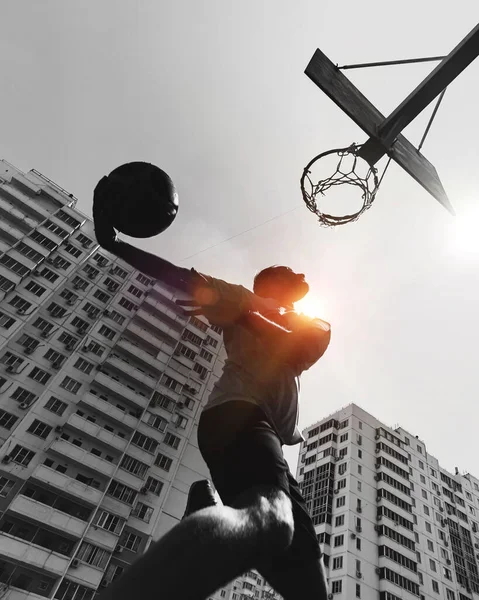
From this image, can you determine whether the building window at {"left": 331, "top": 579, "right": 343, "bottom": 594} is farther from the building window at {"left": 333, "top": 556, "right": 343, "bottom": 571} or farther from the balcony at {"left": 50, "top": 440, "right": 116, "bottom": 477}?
the balcony at {"left": 50, "top": 440, "right": 116, "bottom": 477}

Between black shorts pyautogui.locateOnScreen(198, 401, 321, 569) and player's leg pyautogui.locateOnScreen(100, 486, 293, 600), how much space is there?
24 cm

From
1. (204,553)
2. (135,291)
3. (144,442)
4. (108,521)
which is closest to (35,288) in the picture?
(135,291)

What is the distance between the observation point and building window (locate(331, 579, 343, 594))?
3812 cm

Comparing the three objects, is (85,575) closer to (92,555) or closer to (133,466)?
(92,555)

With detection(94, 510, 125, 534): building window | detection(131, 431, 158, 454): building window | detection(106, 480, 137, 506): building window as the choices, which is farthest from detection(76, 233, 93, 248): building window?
detection(94, 510, 125, 534): building window

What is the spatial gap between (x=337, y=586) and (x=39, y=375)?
36671mm

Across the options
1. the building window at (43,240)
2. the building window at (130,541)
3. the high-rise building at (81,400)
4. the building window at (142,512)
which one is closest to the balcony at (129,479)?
the high-rise building at (81,400)

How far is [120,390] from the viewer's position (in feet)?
125

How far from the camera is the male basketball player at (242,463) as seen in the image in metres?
1.09

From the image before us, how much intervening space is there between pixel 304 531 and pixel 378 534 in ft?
166

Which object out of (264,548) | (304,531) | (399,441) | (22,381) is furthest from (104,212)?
(399,441)

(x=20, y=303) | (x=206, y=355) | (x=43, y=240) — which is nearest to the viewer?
(x=20, y=303)

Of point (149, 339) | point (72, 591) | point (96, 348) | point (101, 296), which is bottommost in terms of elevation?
point (72, 591)

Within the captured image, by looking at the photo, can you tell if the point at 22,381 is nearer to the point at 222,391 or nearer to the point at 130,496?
the point at 130,496
